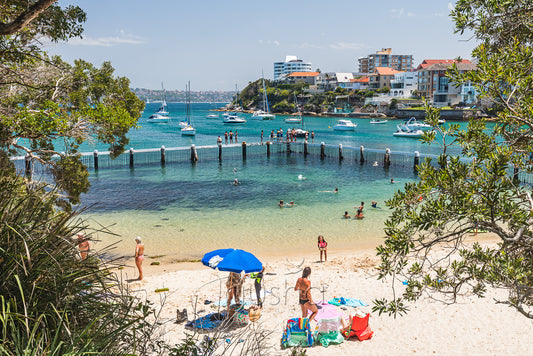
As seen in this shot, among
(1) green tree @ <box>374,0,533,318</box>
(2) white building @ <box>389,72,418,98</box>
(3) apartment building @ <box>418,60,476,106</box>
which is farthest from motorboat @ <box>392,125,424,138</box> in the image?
(2) white building @ <box>389,72,418,98</box>

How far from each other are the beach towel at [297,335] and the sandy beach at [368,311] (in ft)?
0.69

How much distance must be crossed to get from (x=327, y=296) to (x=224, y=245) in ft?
23.4

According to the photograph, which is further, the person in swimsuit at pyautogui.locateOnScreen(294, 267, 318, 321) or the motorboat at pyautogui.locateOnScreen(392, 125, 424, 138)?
the motorboat at pyautogui.locateOnScreen(392, 125, 424, 138)

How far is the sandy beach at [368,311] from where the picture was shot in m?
8.77

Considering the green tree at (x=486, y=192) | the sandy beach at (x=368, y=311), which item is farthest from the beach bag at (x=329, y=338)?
the green tree at (x=486, y=192)

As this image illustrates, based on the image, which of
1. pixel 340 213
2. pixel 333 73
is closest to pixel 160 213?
pixel 340 213

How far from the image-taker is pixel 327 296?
11719 mm

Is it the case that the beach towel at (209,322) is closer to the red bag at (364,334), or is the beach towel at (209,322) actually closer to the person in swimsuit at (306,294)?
the person in swimsuit at (306,294)

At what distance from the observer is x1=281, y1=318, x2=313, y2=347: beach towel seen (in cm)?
875

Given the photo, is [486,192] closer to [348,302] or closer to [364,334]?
[364,334]

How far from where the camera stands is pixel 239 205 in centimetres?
2517

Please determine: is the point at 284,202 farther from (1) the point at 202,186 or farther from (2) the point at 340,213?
(1) the point at 202,186

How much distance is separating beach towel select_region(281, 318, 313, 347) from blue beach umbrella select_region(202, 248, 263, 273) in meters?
1.49

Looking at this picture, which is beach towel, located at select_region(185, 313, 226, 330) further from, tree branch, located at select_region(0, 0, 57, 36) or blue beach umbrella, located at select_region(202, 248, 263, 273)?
tree branch, located at select_region(0, 0, 57, 36)
